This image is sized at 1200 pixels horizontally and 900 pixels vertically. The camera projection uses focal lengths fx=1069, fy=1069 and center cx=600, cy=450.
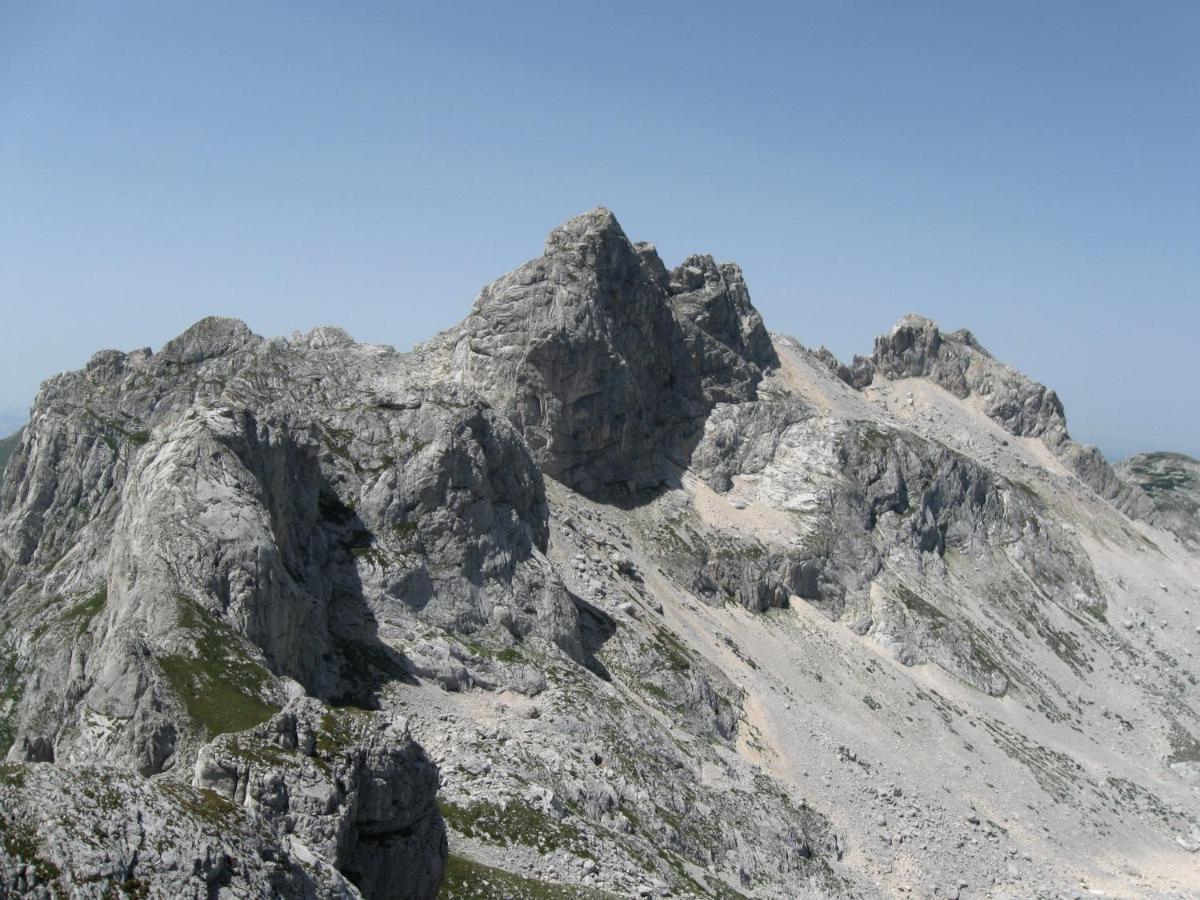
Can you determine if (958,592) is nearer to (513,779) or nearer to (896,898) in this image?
(896,898)

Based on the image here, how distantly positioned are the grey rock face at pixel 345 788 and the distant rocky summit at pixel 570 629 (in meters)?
0.10

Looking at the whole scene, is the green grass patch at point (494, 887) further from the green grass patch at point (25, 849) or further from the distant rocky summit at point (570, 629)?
the green grass patch at point (25, 849)

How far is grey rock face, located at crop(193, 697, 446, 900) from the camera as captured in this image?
2427 cm

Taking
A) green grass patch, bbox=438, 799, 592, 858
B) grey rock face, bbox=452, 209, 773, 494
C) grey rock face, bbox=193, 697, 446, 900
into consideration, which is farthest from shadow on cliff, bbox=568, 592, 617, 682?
grey rock face, bbox=193, 697, 446, 900

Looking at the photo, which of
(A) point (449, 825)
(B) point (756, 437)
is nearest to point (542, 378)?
(B) point (756, 437)

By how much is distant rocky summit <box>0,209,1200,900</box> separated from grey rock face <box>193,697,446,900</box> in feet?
0.33

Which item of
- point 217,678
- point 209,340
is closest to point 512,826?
point 217,678

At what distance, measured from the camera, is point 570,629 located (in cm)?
6606

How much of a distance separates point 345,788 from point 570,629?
40.9 m

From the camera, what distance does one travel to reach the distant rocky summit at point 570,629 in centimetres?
2786

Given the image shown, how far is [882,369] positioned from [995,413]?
1811 cm

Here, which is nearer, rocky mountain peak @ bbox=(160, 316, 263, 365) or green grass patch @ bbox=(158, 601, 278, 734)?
green grass patch @ bbox=(158, 601, 278, 734)

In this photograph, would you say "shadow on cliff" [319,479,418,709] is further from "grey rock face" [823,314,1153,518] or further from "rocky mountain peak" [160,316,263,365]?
"grey rock face" [823,314,1153,518]

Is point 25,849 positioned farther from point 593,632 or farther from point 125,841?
point 593,632
